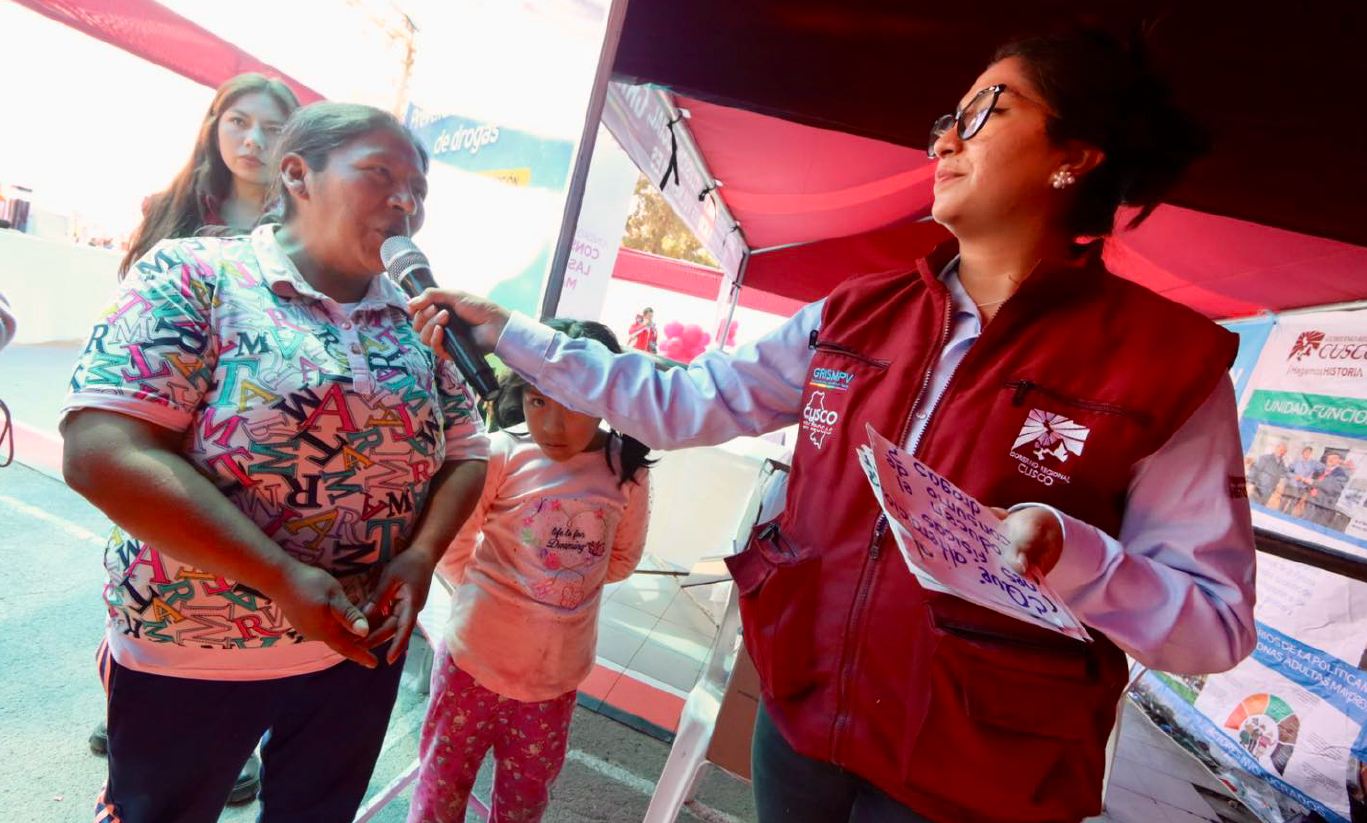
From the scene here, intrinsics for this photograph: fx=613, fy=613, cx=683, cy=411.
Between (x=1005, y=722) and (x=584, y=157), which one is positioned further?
(x=584, y=157)

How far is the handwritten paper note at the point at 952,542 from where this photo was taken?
69cm

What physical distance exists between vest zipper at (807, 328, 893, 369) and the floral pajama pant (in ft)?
3.93

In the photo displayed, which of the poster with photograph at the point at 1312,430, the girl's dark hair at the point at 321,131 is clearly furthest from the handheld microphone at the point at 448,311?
the poster with photograph at the point at 1312,430

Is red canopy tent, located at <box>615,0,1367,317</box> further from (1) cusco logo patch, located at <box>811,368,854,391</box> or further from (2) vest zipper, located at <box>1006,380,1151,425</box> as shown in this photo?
(1) cusco logo patch, located at <box>811,368,854,391</box>

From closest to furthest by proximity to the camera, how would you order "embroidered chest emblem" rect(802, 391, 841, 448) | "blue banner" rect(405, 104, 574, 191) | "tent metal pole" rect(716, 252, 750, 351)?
1. "embroidered chest emblem" rect(802, 391, 841, 448)
2. "blue banner" rect(405, 104, 574, 191)
3. "tent metal pole" rect(716, 252, 750, 351)

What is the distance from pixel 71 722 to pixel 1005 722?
2.85m

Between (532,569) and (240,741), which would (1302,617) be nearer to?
(532,569)

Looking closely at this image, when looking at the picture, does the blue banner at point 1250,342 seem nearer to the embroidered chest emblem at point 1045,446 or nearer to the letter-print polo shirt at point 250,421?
the embroidered chest emblem at point 1045,446

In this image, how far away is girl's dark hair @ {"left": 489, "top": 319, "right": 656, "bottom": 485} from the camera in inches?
69.4

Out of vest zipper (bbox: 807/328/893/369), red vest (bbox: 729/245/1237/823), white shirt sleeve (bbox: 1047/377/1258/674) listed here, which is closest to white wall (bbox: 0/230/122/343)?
vest zipper (bbox: 807/328/893/369)

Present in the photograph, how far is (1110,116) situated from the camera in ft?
3.20

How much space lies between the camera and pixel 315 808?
1.21 meters

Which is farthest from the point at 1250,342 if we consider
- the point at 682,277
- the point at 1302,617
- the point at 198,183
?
the point at 682,277

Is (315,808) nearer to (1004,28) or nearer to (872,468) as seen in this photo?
(872,468)
